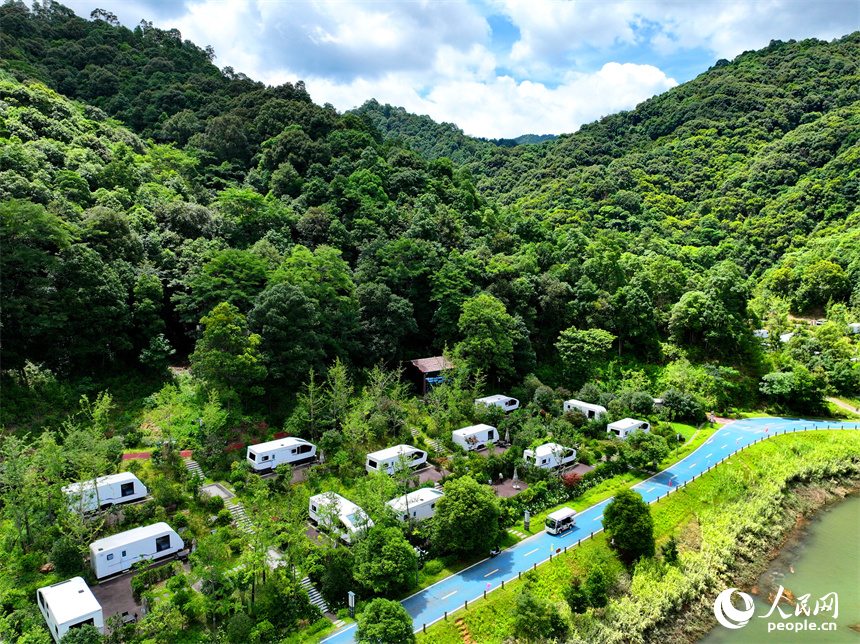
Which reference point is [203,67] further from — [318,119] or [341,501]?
[341,501]

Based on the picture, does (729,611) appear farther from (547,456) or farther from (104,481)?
(104,481)

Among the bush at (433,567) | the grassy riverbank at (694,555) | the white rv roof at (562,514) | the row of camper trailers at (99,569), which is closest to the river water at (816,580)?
the grassy riverbank at (694,555)

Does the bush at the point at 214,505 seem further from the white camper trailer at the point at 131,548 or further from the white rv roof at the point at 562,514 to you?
the white rv roof at the point at 562,514

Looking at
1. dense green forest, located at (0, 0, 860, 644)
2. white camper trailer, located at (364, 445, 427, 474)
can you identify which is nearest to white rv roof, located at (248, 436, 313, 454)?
dense green forest, located at (0, 0, 860, 644)

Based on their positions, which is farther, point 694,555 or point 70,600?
point 694,555

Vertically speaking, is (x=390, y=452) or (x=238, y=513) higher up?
(x=390, y=452)

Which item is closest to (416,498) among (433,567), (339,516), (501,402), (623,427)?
(433,567)
